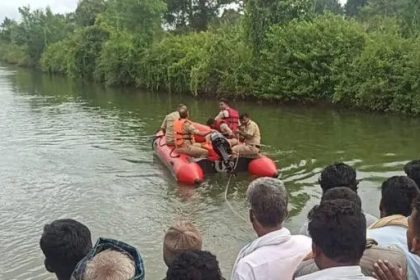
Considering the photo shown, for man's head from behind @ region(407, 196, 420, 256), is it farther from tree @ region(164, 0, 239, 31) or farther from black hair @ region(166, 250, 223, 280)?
tree @ region(164, 0, 239, 31)

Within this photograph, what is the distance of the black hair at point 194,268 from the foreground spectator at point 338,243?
416 mm

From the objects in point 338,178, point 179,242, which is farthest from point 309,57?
point 179,242

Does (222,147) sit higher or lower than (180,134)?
lower

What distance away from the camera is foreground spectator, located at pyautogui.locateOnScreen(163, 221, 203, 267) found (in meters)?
2.82

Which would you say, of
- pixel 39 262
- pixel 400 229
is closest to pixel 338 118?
pixel 39 262

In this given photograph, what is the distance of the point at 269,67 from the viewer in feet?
72.6

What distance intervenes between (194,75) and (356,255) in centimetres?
2320

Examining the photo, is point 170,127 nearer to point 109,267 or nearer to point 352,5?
point 109,267

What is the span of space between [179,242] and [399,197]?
4.59ft

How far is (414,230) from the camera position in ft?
9.06

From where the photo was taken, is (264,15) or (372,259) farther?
(264,15)

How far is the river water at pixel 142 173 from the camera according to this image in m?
7.81

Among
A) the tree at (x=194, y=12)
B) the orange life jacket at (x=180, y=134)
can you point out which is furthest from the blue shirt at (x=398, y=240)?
the tree at (x=194, y=12)

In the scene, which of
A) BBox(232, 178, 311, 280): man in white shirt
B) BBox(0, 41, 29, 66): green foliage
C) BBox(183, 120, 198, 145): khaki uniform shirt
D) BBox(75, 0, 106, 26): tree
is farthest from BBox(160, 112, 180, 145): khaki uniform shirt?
BBox(0, 41, 29, 66): green foliage
